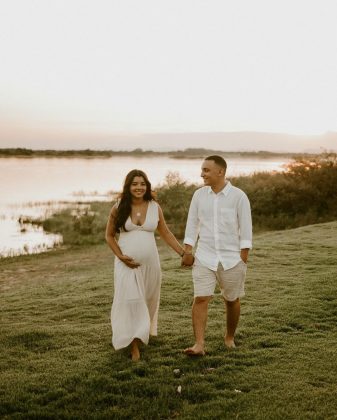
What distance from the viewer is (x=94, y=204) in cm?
4309

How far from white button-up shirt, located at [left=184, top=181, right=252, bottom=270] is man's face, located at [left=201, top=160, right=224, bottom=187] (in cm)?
14

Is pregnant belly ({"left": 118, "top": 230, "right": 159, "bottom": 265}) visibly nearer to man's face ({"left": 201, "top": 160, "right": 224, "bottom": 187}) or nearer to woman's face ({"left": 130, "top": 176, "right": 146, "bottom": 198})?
woman's face ({"left": 130, "top": 176, "right": 146, "bottom": 198})

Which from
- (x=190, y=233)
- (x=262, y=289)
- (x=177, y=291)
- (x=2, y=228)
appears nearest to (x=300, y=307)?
(x=262, y=289)

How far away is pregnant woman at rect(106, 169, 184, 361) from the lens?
260 inches

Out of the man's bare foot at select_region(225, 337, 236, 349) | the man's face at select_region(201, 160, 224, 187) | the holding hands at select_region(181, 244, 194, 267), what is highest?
the man's face at select_region(201, 160, 224, 187)

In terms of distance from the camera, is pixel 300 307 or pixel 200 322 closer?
pixel 200 322

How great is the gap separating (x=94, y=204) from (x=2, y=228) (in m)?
11.9

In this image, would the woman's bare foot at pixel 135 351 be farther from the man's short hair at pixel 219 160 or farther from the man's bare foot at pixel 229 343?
the man's short hair at pixel 219 160

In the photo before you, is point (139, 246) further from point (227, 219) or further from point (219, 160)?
point (219, 160)

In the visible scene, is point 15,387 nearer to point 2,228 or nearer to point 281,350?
point 281,350

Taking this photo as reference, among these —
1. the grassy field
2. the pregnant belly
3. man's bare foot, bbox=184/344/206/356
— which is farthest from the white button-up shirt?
the grassy field

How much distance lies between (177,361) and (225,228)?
1746 mm

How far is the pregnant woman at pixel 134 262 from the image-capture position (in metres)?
6.61

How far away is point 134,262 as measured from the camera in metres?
6.62
